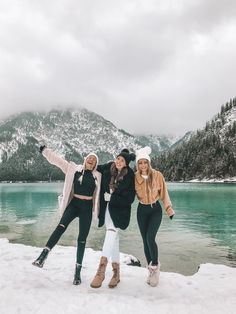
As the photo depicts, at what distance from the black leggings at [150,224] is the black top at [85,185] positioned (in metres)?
1.42

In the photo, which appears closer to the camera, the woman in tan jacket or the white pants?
the white pants

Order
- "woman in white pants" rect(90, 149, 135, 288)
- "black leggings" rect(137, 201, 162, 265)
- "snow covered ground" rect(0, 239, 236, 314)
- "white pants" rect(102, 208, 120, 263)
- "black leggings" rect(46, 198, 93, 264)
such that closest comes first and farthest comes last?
"snow covered ground" rect(0, 239, 236, 314), "white pants" rect(102, 208, 120, 263), "woman in white pants" rect(90, 149, 135, 288), "black leggings" rect(137, 201, 162, 265), "black leggings" rect(46, 198, 93, 264)

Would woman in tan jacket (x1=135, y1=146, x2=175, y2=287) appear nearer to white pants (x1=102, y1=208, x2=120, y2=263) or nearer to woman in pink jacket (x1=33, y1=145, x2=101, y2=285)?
white pants (x1=102, y1=208, x2=120, y2=263)

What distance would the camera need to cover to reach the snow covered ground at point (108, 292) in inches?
277

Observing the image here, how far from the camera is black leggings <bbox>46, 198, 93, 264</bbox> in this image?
9286 millimetres

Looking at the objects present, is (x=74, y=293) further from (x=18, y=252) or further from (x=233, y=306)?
(x=18, y=252)

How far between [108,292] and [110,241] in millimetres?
1241

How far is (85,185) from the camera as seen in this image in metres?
9.38

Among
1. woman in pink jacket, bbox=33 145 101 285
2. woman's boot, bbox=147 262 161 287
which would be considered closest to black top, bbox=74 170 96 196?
woman in pink jacket, bbox=33 145 101 285

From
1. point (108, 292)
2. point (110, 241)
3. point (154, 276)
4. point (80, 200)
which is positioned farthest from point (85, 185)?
point (154, 276)

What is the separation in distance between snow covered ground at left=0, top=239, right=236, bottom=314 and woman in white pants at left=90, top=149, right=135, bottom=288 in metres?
0.79

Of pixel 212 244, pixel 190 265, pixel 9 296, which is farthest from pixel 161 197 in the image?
pixel 212 244

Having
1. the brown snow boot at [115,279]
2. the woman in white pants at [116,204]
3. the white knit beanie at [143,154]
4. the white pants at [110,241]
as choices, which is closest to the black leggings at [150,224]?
the woman in white pants at [116,204]

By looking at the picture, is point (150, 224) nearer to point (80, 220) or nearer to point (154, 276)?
point (154, 276)
